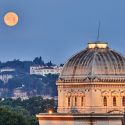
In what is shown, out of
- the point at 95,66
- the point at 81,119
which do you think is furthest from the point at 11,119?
the point at 81,119

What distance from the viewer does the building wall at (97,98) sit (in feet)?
228

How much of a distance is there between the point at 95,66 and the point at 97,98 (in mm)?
1759

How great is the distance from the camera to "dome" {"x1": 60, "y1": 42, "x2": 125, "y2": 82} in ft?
229

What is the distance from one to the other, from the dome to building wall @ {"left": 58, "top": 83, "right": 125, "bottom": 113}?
0.44 metres

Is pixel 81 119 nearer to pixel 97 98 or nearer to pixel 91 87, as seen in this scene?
pixel 97 98

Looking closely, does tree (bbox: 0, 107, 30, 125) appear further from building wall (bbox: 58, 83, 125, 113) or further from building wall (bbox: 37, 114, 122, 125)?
building wall (bbox: 37, 114, 122, 125)

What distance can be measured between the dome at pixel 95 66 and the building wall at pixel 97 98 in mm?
440

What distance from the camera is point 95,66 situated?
6994cm

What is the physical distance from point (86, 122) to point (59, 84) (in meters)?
3.54

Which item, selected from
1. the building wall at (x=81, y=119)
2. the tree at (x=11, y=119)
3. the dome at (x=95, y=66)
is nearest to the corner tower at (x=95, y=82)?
the dome at (x=95, y=66)

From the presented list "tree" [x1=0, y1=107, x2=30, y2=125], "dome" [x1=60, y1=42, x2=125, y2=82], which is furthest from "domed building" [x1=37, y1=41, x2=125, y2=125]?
"tree" [x1=0, y1=107, x2=30, y2=125]

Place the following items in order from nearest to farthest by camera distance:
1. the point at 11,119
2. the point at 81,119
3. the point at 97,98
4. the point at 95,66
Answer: the point at 81,119, the point at 97,98, the point at 95,66, the point at 11,119

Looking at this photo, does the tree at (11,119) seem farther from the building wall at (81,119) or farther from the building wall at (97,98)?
the building wall at (81,119)

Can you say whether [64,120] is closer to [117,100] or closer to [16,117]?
[117,100]
